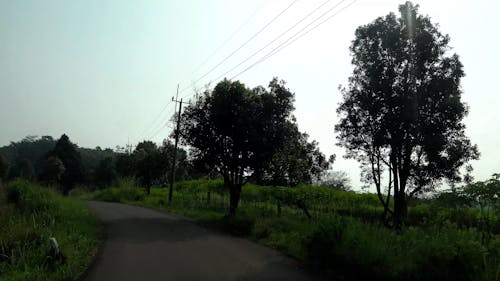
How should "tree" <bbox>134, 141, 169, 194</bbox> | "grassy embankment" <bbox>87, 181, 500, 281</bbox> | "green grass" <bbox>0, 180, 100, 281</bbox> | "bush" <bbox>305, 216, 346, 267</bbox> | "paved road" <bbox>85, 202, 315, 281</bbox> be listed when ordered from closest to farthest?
"grassy embankment" <bbox>87, 181, 500, 281</bbox> → "green grass" <bbox>0, 180, 100, 281</bbox> → "paved road" <bbox>85, 202, 315, 281</bbox> → "bush" <bbox>305, 216, 346, 267</bbox> → "tree" <bbox>134, 141, 169, 194</bbox>

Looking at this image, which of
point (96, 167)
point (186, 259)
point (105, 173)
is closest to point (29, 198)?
point (186, 259)

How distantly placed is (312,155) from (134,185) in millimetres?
20812

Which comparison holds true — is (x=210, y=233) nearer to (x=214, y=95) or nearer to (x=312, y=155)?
(x=214, y=95)

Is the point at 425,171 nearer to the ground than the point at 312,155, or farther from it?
nearer to the ground

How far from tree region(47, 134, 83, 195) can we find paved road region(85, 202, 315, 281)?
6823 cm

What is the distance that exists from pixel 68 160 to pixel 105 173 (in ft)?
25.3

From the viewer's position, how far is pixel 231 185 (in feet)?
68.9

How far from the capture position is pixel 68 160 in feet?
246

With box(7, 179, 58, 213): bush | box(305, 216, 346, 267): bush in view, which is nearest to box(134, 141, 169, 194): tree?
box(7, 179, 58, 213): bush

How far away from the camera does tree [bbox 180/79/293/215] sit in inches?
766

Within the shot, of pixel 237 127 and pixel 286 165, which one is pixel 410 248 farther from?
pixel 286 165

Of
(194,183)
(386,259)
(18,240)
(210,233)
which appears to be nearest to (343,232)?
(386,259)

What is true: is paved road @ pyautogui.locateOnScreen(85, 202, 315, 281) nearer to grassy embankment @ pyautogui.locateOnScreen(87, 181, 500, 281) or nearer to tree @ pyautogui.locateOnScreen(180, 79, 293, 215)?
grassy embankment @ pyautogui.locateOnScreen(87, 181, 500, 281)

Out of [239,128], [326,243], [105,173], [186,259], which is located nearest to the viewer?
[326,243]
